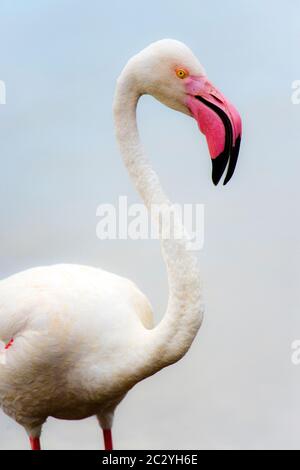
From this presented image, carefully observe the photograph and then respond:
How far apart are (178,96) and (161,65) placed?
0.53 ft

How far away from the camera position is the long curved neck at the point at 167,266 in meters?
3.63

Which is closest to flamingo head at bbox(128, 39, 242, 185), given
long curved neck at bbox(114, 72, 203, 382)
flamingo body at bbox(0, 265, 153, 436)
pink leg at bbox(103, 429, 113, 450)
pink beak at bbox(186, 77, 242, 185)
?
pink beak at bbox(186, 77, 242, 185)

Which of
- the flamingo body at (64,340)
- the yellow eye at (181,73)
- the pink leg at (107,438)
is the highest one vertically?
the yellow eye at (181,73)

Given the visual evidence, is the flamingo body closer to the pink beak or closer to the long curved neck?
the long curved neck

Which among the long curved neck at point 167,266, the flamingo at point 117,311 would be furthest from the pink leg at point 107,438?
the long curved neck at point 167,266

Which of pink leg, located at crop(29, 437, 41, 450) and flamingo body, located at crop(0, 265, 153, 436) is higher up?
flamingo body, located at crop(0, 265, 153, 436)

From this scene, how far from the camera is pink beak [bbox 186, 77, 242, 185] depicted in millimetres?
3600

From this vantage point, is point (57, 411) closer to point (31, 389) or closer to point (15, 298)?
point (31, 389)

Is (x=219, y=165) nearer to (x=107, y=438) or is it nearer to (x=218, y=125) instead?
(x=218, y=125)

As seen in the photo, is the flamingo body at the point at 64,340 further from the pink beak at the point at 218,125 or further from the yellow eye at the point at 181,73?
the yellow eye at the point at 181,73

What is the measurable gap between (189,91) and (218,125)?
0.26m

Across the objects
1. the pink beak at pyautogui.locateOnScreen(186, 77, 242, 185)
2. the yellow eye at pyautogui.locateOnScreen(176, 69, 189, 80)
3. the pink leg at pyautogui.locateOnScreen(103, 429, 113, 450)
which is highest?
the yellow eye at pyautogui.locateOnScreen(176, 69, 189, 80)

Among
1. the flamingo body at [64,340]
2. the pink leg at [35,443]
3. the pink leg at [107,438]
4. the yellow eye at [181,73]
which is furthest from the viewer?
the pink leg at [107,438]

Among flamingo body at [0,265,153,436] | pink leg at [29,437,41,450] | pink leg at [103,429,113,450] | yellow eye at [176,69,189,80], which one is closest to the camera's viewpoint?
yellow eye at [176,69,189,80]
